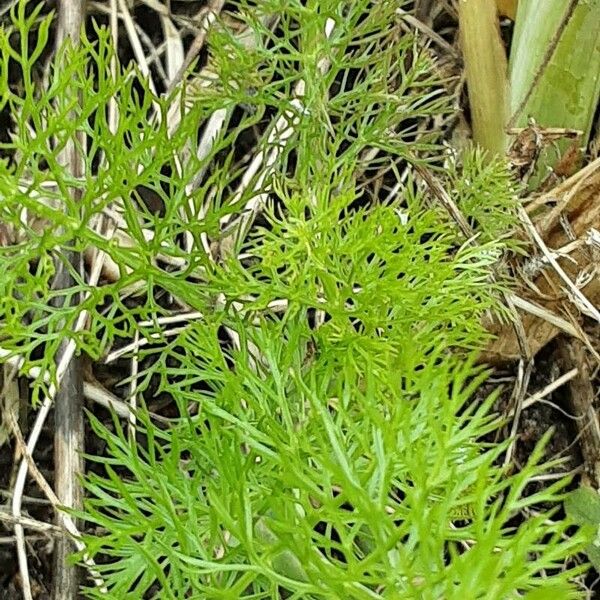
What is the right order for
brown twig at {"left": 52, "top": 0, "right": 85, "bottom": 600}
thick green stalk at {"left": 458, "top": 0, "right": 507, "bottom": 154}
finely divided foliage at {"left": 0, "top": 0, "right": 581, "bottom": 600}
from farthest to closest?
thick green stalk at {"left": 458, "top": 0, "right": 507, "bottom": 154} → brown twig at {"left": 52, "top": 0, "right": 85, "bottom": 600} → finely divided foliage at {"left": 0, "top": 0, "right": 581, "bottom": 600}

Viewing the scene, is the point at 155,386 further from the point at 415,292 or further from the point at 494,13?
the point at 494,13

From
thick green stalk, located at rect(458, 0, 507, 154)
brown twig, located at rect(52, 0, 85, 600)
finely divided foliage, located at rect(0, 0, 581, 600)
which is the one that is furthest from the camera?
thick green stalk, located at rect(458, 0, 507, 154)

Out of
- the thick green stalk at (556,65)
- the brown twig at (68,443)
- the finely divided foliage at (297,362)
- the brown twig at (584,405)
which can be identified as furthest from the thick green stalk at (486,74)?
the brown twig at (68,443)

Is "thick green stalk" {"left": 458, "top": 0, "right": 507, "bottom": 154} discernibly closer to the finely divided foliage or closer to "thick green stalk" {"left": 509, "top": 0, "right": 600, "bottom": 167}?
"thick green stalk" {"left": 509, "top": 0, "right": 600, "bottom": 167}

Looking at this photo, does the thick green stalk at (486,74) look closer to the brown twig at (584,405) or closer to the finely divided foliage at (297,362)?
the finely divided foliage at (297,362)

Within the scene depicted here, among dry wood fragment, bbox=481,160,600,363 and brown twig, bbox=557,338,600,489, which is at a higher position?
dry wood fragment, bbox=481,160,600,363

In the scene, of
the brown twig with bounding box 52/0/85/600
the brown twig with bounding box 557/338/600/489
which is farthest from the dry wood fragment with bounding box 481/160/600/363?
the brown twig with bounding box 52/0/85/600

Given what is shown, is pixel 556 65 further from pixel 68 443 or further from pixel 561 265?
pixel 68 443

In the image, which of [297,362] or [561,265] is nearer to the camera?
[297,362]

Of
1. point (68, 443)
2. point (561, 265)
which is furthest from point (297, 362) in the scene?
point (561, 265)

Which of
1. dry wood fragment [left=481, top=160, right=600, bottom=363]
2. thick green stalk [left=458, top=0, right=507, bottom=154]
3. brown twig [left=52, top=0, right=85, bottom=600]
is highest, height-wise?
thick green stalk [left=458, top=0, right=507, bottom=154]

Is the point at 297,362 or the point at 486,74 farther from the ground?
the point at 486,74
